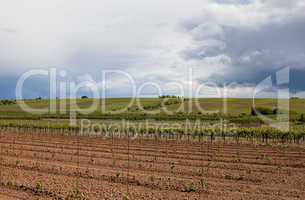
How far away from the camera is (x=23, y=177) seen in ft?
48.6

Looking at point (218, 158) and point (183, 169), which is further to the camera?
point (218, 158)

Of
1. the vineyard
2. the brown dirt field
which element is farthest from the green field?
the brown dirt field

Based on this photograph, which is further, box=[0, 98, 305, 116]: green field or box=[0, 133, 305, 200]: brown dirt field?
box=[0, 98, 305, 116]: green field

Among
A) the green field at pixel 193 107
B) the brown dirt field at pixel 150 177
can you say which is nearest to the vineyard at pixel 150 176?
the brown dirt field at pixel 150 177

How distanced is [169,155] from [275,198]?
37.7 ft

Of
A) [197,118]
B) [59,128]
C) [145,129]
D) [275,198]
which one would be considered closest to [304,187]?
[275,198]

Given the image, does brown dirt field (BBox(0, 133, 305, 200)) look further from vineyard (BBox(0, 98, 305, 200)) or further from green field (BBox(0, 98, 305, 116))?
green field (BBox(0, 98, 305, 116))

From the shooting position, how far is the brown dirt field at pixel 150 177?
40.3 feet

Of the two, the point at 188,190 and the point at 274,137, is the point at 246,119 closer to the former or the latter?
the point at 274,137

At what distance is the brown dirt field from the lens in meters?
12.3

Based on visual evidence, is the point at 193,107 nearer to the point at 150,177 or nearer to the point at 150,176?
the point at 150,176

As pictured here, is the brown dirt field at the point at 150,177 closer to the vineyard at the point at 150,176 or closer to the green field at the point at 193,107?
the vineyard at the point at 150,176

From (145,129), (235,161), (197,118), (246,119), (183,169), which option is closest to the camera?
(183,169)

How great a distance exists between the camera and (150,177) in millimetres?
15078
